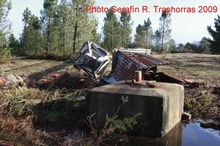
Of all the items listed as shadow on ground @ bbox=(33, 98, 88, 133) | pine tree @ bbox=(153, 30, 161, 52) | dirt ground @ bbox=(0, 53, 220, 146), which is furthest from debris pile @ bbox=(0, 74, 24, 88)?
pine tree @ bbox=(153, 30, 161, 52)

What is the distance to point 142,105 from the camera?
668cm

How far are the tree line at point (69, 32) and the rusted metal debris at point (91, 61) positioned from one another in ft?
27.5

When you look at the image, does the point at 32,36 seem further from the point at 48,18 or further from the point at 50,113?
the point at 50,113

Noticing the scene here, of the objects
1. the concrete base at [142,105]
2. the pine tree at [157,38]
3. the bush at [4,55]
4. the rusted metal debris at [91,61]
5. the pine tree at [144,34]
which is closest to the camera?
the concrete base at [142,105]

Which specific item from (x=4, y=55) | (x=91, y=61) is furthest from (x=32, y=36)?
(x=91, y=61)

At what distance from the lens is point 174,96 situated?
7.32m

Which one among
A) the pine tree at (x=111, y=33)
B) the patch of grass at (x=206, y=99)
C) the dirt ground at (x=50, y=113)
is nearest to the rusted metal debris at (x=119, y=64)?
the patch of grass at (x=206, y=99)

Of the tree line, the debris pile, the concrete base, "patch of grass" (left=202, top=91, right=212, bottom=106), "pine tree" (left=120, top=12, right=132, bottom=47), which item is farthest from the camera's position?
"pine tree" (left=120, top=12, right=132, bottom=47)

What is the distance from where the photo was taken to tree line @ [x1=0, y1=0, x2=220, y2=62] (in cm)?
2547

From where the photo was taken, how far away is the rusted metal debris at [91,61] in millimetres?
12008

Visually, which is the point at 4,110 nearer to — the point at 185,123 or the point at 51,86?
the point at 51,86

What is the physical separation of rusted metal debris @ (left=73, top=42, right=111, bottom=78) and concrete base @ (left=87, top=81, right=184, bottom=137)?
4713 millimetres

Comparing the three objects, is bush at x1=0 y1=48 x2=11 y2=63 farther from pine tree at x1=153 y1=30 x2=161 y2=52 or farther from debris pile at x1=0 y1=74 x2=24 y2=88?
pine tree at x1=153 y1=30 x2=161 y2=52

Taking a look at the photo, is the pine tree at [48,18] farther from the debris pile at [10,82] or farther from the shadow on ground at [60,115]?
the shadow on ground at [60,115]
